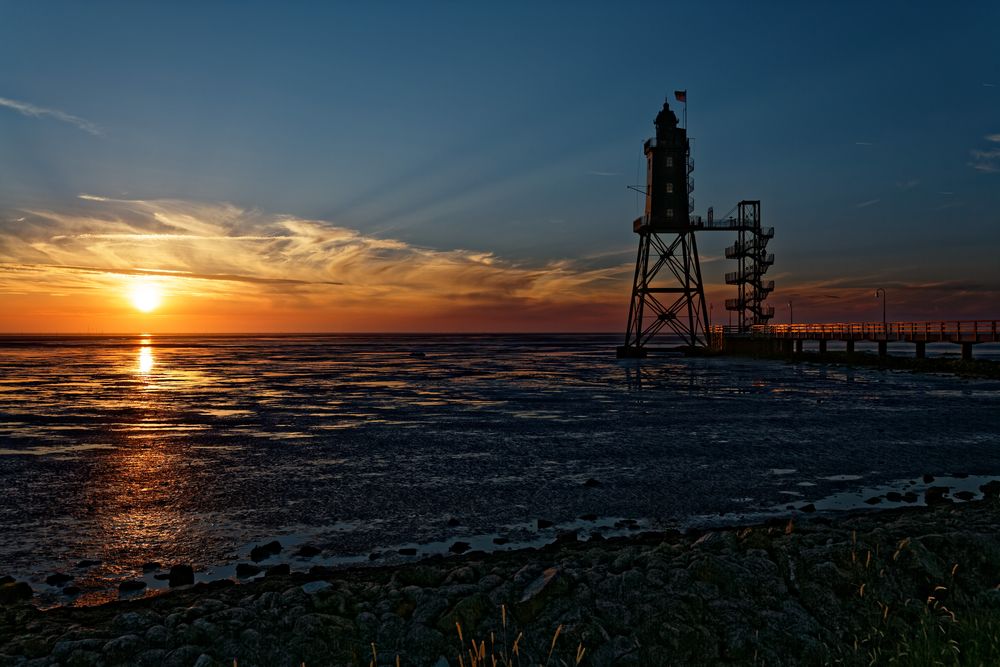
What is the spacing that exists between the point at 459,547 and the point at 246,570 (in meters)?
2.71

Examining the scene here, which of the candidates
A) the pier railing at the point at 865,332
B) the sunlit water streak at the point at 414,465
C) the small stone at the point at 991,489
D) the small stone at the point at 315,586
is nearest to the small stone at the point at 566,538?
the sunlit water streak at the point at 414,465

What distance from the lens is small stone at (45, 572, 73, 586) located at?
790cm

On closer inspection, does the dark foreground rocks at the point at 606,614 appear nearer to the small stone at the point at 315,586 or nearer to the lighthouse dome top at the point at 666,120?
the small stone at the point at 315,586

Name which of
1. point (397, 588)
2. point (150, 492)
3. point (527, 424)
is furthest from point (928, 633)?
point (527, 424)

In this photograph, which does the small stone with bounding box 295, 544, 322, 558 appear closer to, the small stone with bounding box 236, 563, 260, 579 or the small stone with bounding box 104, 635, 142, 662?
the small stone with bounding box 236, 563, 260, 579

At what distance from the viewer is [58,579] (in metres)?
7.99

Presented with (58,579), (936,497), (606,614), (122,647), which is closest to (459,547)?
(606,614)

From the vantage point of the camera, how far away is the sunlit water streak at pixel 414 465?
9.84m

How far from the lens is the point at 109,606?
7.09 metres

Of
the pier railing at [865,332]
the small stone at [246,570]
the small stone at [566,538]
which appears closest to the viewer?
the small stone at [246,570]

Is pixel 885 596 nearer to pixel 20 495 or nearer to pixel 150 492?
pixel 150 492

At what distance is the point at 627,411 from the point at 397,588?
749 inches

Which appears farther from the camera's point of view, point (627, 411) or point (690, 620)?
point (627, 411)

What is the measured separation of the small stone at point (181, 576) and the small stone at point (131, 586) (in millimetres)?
309
